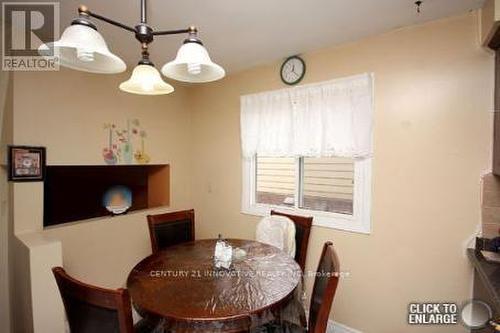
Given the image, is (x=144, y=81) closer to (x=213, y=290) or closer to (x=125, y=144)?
(x=213, y=290)

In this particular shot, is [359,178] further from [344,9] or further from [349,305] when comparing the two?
[344,9]

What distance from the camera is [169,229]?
223 cm

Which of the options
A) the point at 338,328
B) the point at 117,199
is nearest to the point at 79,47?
the point at 117,199

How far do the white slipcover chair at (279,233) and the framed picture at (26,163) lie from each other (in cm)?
183

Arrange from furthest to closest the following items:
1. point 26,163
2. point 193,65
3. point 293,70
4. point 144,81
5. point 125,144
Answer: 1. point 125,144
2. point 293,70
3. point 26,163
4. point 144,81
5. point 193,65

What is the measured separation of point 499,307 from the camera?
1.07 m

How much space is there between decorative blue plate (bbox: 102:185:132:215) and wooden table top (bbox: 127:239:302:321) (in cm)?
112

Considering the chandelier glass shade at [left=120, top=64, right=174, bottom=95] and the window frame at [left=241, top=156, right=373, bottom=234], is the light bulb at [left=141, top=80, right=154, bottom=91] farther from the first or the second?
the window frame at [left=241, top=156, right=373, bottom=234]

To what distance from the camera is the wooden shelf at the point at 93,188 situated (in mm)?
2834

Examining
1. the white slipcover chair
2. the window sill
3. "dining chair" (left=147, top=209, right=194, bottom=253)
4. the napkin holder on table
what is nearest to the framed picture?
"dining chair" (left=147, top=209, right=194, bottom=253)

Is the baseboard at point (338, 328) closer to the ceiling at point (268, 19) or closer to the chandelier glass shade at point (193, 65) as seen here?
the chandelier glass shade at point (193, 65)

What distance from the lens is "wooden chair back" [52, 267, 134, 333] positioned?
92 cm

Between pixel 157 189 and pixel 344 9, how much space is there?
103 inches

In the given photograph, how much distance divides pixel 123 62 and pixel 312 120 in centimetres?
154
